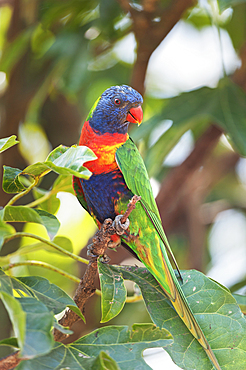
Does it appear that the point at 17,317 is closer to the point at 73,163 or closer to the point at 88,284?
the point at 73,163

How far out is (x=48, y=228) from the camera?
83 centimetres

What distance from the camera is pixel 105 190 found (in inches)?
51.0

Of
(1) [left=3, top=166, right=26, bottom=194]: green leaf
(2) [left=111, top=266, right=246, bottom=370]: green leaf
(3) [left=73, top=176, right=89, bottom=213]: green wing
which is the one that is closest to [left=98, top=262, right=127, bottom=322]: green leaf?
(2) [left=111, top=266, right=246, bottom=370]: green leaf

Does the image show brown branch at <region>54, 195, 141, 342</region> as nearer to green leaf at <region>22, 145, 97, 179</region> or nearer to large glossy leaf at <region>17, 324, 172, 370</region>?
large glossy leaf at <region>17, 324, 172, 370</region>

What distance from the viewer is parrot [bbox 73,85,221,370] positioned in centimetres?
125

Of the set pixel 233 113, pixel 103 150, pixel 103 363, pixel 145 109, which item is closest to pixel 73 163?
pixel 103 363

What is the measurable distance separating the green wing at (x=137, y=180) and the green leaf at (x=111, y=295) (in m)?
0.31

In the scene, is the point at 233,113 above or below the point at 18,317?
below

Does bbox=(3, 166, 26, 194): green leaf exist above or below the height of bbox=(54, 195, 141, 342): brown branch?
above

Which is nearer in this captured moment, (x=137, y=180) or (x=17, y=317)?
(x=17, y=317)

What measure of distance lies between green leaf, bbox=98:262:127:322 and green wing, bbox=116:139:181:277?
0.31 meters

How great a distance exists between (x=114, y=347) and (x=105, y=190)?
0.60 meters

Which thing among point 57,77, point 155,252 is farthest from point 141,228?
point 57,77

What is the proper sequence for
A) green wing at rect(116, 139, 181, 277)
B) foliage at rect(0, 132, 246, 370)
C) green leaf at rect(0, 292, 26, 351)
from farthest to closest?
green wing at rect(116, 139, 181, 277) < foliage at rect(0, 132, 246, 370) < green leaf at rect(0, 292, 26, 351)
